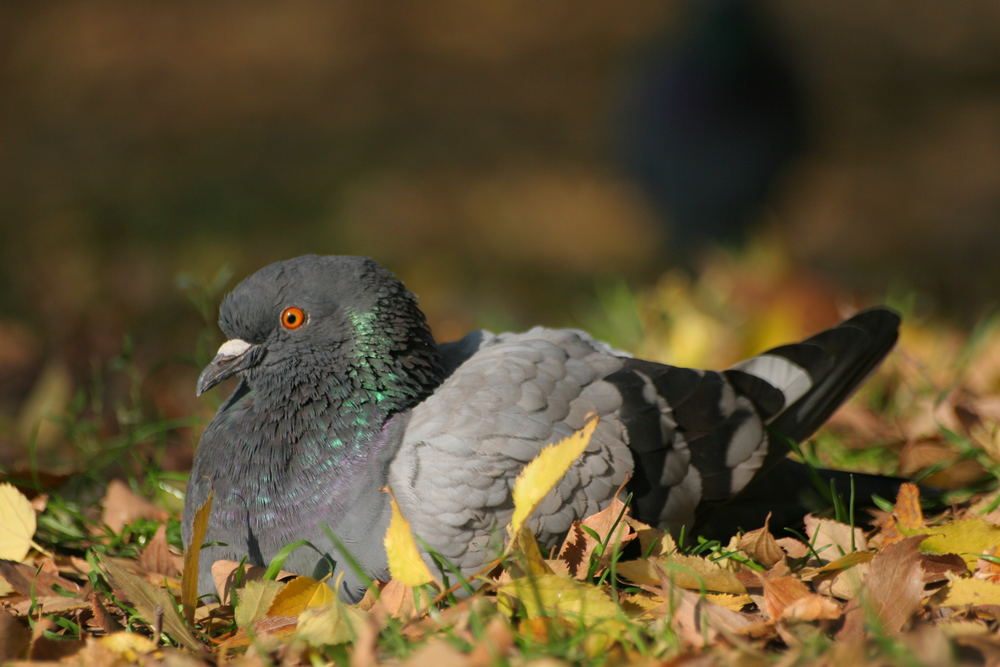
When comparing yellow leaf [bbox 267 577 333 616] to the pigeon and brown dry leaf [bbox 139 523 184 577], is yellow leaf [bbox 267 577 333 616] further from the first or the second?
brown dry leaf [bbox 139 523 184 577]

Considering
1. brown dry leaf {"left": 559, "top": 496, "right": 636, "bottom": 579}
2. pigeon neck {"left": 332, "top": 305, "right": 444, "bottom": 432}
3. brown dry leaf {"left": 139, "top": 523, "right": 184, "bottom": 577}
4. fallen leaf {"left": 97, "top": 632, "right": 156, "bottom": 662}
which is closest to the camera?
fallen leaf {"left": 97, "top": 632, "right": 156, "bottom": 662}

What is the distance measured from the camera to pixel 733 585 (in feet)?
8.14

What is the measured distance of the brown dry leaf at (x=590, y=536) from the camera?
8.44 ft

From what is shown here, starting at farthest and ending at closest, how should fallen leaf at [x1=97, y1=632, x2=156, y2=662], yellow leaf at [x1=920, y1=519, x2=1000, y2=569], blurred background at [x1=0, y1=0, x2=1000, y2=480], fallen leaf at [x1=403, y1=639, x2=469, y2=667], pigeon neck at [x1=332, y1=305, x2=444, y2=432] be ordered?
blurred background at [x1=0, y1=0, x2=1000, y2=480], pigeon neck at [x1=332, y1=305, x2=444, y2=432], yellow leaf at [x1=920, y1=519, x2=1000, y2=569], fallen leaf at [x1=97, y1=632, x2=156, y2=662], fallen leaf at [x1=403, y1=639, x2=469, y2=667]

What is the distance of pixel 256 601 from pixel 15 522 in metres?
0.92

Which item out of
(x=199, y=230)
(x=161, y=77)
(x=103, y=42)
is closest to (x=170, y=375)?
(x=199, y=230)

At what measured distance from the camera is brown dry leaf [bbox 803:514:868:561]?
112 inches

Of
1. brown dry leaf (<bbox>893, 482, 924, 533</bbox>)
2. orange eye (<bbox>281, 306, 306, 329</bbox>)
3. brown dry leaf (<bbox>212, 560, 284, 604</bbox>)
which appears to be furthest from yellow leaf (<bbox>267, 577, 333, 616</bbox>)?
brown dry leaf (<bbox>893, 482, 924, 533</bbox>)

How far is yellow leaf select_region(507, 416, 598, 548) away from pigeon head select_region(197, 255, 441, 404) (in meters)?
0.65

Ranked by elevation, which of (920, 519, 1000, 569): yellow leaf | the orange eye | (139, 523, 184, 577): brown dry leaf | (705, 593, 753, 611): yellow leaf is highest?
the orange eye

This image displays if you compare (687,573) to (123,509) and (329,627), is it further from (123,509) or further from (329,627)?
(123,509)

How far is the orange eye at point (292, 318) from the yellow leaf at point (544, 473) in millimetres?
860

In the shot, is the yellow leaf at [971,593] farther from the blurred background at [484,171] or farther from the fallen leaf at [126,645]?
the blurred background at [484,171]

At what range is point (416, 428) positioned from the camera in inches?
110
